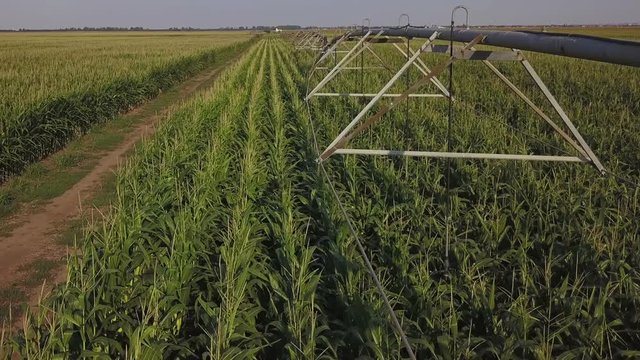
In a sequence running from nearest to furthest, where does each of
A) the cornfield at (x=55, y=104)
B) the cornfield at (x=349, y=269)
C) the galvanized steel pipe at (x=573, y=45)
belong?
the galvanized steel pipe at (x=573, y=45)
the cornfield at (x=349, y=269)
the cornfield at (x=55, y=104)

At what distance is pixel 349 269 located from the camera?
3.57 m

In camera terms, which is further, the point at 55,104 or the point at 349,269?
the point at 55,104

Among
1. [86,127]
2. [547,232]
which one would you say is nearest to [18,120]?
[86,127]

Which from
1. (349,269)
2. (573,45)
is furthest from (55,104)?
(573,45)

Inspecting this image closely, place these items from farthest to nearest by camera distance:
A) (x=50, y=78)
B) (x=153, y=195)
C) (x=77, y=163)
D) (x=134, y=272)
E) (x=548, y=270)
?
(x=50, y=78) → (x=77, y=163) → (x=153, y=195) → (x=134, y=272) → (x=548, y=270)

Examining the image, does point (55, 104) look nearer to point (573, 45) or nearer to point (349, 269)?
point (349, 269)

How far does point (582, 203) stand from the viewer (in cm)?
484

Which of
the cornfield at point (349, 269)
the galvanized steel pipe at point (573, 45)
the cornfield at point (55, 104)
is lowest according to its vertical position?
the cornfield at point (349, 269)

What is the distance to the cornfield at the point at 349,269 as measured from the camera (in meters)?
2.93

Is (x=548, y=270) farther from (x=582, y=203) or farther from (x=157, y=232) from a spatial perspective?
(x=157, y=232)

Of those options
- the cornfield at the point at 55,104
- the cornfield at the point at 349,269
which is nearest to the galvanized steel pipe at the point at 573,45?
the cornfield at the point at 349,269

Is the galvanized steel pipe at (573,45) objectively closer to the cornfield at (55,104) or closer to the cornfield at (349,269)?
the cornfield at (349,269)

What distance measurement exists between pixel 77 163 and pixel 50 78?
5897 mm

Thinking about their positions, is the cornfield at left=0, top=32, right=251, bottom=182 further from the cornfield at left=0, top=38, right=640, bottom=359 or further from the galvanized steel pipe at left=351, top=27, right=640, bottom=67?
the galvanized steel pipe at left=351, top=27, right=640, bottom=67
